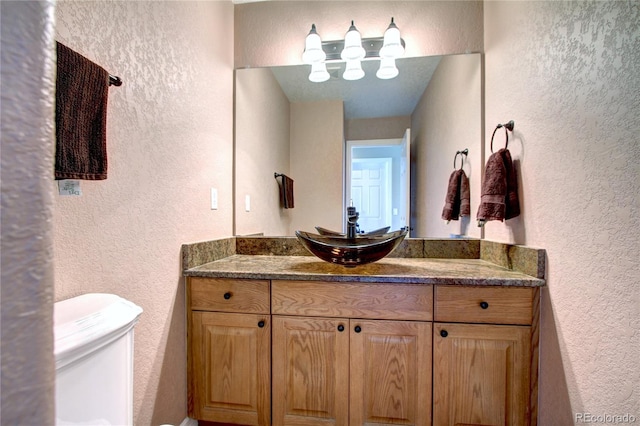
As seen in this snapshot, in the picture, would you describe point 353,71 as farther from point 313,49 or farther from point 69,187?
point 69,187

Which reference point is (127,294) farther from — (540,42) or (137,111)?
(540,42)

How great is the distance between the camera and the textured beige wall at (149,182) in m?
0.80

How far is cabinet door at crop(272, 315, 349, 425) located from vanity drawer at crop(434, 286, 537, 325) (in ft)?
1.37

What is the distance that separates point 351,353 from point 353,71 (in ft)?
5.23

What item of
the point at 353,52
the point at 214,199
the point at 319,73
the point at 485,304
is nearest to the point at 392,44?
the point at 353,52

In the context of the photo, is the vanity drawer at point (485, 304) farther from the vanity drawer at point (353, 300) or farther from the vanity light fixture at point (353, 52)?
the vanity light fixture at point (353, 52)

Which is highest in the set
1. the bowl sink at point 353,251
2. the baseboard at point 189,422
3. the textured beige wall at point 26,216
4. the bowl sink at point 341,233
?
the textured beige wall at point 26,216

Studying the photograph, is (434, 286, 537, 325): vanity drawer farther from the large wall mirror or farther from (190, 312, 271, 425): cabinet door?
(190, 312, 271, 425): cabinet door

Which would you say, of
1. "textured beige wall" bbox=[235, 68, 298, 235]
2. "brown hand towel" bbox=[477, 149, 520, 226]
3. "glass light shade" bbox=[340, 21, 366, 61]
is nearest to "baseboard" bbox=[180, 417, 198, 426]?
"textured beige wall" bbox=[235, 68, 298, 235]

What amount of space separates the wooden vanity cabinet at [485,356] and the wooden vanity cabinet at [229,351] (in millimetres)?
748

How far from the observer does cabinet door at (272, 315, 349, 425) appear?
1.16m

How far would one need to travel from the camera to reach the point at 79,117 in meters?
0.70

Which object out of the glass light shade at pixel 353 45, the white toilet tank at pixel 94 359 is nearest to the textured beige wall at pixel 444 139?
the glass light shade at pixel 353 45

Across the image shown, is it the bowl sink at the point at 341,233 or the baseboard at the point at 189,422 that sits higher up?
the bowl sink at the point at 341,233
